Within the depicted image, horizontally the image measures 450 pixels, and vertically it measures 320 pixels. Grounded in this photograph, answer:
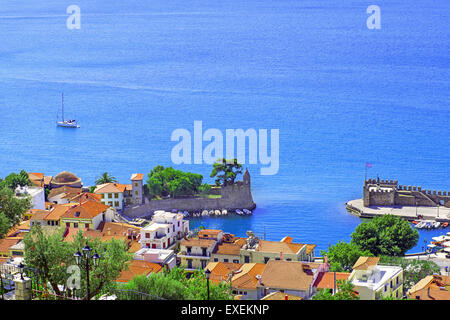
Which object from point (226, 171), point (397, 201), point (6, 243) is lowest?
point (6, 243)

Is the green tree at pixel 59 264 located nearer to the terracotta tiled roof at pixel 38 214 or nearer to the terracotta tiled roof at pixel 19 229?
the terracotta tiled roof at pixel 19 229

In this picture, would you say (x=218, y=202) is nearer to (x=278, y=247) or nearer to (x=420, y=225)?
(x=420, y=225)

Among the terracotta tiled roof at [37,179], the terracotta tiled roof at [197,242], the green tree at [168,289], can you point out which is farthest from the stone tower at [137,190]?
the green tree at [168,289]

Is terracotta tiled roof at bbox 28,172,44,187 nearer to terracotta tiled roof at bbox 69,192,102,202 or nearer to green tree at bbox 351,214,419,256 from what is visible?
terracotta tiled roof at bbox 69,192,102,202

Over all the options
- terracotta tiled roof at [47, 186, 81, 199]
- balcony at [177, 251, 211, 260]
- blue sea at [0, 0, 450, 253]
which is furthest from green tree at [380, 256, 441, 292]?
terracotta tiled roof at [47, 186, 81, 199]

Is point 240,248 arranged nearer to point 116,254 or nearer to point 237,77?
point 116,254

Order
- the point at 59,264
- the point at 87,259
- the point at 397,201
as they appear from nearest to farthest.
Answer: the point at 87,259, the point at 59,264, the point at 397,201

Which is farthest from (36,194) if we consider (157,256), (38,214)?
(157,256)
